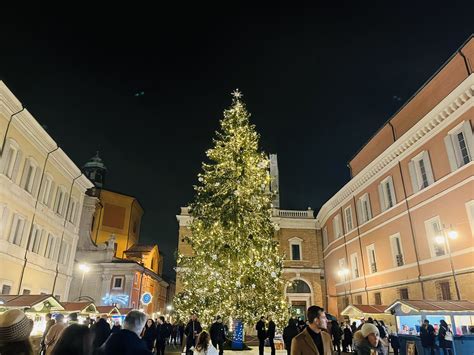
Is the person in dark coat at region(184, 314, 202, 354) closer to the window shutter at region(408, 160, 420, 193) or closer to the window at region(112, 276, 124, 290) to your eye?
the window shutter at region(408, 160, 420, 193)

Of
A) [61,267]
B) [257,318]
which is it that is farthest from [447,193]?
[61,267]

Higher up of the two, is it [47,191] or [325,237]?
[325,237]

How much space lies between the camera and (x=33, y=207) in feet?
75.5

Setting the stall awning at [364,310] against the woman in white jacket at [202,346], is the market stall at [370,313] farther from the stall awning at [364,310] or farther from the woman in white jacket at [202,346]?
the woman in white jacket at [202,346]

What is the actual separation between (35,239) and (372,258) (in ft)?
82.9

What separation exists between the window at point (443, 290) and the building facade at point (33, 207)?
24.3 meters

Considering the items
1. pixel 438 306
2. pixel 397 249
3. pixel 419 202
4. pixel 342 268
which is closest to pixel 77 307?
pixel 438 306

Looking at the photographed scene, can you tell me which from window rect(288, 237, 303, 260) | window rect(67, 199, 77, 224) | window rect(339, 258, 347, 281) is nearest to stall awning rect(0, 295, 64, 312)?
window rect(67, 199, 77, 224)

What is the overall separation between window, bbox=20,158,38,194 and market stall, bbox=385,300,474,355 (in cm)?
2229

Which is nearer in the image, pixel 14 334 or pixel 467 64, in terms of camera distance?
pixel 14 334

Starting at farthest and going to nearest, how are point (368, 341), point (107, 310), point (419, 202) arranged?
point (419, 202) < point (107, 310) < point (368, 341)

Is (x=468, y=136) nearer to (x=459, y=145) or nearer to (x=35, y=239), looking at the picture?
(x=459, y=145)

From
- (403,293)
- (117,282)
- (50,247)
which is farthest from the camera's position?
(117,282)

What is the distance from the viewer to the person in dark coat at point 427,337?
13.5 metres
